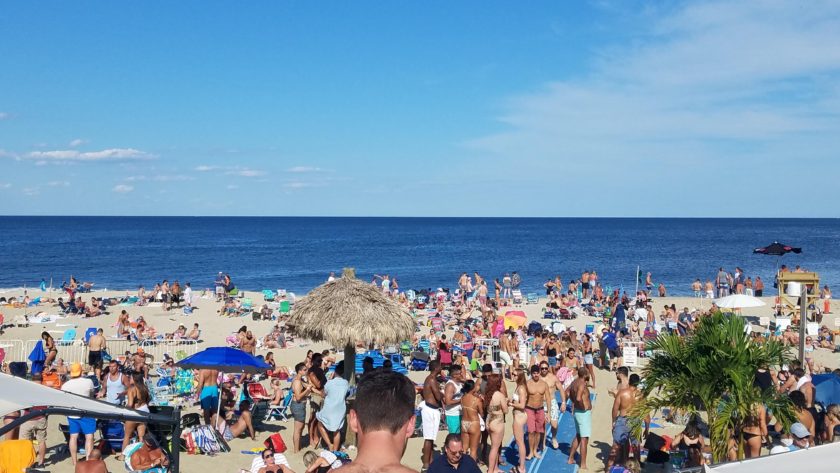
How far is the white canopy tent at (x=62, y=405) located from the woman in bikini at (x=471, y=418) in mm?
3887

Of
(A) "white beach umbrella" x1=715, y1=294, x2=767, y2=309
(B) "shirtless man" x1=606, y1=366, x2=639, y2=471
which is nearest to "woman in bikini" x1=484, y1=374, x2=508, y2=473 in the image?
(B) "shirtless man" x1=606, y1=366, x2=639, y2=471

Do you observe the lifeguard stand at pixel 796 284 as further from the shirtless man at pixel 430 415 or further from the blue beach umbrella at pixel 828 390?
the shirtless man at pixel 430 415

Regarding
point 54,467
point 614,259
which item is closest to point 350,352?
point 54,467

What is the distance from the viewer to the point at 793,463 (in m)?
4.79

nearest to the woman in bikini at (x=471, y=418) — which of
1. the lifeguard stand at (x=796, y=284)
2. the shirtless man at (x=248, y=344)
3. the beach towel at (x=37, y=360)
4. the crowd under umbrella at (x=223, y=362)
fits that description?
the crowd under umbrella at (x=223, y=362)

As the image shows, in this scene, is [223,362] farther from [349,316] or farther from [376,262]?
[376,262]

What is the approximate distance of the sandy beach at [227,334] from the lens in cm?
912

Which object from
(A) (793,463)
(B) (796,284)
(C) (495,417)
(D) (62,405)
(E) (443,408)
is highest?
(D) (62,405)

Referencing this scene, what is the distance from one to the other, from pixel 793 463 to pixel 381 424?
3.60 m

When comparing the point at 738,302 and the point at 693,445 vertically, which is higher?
the point at 738,302

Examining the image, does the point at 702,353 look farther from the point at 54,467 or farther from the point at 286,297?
the point at 286,297

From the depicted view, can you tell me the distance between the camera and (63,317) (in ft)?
76.2

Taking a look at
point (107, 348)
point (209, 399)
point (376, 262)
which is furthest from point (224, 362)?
point (376, 262)

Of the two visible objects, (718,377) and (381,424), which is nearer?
(381,424)
